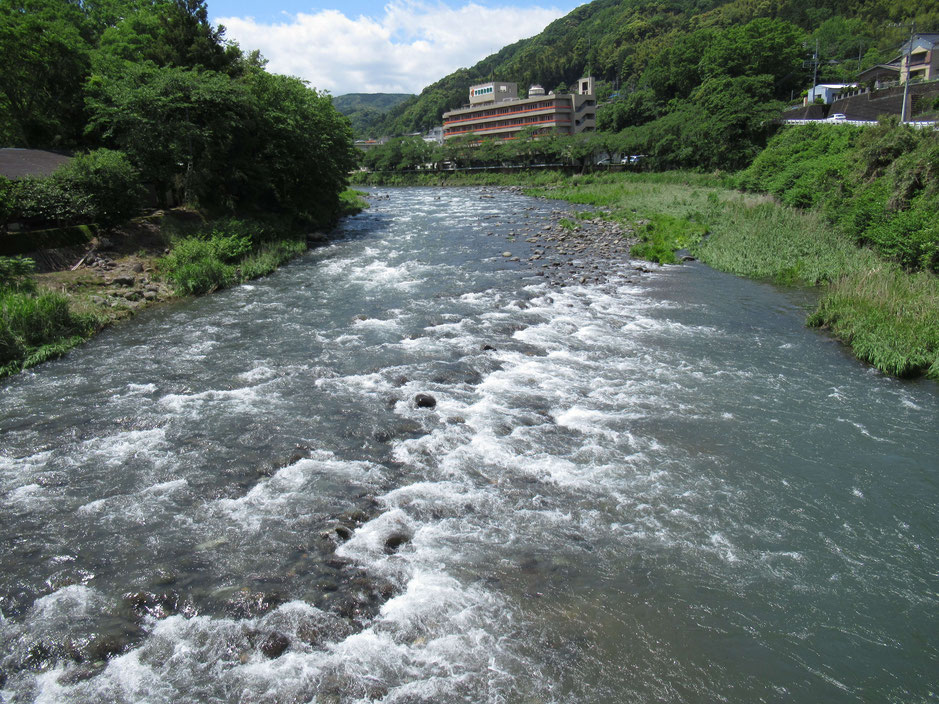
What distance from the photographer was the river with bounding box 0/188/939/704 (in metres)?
5.37

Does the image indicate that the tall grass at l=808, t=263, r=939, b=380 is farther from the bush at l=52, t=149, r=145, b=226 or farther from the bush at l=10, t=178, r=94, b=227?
the bush at l=10, t=178, r=94, b=227

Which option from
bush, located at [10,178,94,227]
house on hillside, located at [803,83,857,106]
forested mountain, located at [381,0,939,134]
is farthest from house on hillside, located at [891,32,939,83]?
bush, located at [10,178,94,227]

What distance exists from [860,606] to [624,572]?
2391mm

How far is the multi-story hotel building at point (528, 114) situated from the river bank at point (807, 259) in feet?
211

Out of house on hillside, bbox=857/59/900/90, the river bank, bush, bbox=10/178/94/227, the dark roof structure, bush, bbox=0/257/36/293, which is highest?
house on hillside, bbox=857/59/900/90

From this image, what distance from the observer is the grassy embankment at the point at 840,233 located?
41.6 ft

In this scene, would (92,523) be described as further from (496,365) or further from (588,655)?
(496,365)

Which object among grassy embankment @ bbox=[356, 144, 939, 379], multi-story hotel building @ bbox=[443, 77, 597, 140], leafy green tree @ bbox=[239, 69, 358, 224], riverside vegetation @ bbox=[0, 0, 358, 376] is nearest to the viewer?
grassy embankment @ bbox=[356, 144, 939, 379]

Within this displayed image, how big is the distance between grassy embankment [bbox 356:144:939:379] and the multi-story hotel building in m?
65.2

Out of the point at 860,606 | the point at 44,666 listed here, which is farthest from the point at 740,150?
the point at 44,666

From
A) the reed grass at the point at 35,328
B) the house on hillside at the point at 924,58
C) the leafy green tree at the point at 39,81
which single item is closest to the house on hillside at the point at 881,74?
the house on hillside at the point at 924,58

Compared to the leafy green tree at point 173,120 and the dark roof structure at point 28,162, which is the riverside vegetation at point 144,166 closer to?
the leafy green tree at point 173,120

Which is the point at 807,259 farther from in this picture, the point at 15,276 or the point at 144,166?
the point at 144,166

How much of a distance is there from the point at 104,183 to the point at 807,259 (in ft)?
83.4
